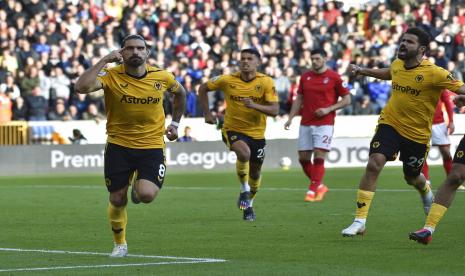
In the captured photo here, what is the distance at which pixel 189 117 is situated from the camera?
35500mm

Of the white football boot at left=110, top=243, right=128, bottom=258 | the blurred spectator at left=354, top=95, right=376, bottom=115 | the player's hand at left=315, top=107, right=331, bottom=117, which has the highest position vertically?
the white football boot at left=110, top=243, right=128, bottom=258

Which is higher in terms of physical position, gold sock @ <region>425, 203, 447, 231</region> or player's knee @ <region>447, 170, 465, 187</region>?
player's knee @ <region>447, 170, 465, 187</region>

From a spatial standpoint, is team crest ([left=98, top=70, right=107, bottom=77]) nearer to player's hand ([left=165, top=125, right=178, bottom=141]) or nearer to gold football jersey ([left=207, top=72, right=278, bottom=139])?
player's hand ([left=165, top=125, right=178, bottom=141])

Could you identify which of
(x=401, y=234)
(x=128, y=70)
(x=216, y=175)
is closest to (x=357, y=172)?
(x=216, y=175)

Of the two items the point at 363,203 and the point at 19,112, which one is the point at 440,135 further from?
the point at 19,112

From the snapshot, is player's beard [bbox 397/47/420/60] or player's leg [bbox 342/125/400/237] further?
player's leg [bbox 342/125/400/237]

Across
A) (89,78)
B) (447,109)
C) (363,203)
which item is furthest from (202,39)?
(89,78)

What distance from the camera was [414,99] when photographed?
14.3m

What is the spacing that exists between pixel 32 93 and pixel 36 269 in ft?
73.5

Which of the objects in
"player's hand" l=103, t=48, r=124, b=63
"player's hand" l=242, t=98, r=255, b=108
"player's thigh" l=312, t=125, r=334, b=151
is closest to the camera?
"player's hand" l=103, t=48, r=124, b=63

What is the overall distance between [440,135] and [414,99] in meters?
10.6

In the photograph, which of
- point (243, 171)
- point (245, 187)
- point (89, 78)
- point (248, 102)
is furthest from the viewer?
point (243, 171)

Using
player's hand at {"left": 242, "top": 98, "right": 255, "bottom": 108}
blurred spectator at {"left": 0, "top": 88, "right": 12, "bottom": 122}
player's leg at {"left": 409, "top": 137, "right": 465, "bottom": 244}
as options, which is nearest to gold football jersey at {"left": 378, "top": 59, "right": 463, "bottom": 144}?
player's leg at {"left": 409, "top": 137, "right": 465, "bottom": 244}

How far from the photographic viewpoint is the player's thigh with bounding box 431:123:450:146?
2460 cm
